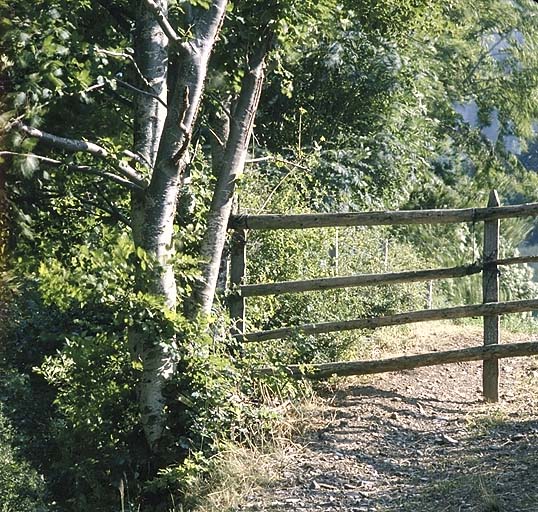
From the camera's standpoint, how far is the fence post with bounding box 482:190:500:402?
8.05 m

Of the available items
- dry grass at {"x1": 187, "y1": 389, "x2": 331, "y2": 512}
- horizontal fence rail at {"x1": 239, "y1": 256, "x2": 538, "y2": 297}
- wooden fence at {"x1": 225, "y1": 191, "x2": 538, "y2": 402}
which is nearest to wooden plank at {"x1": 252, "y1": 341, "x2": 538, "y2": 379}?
wooden fence at {"x1": 225, "y1": 191, "x2": 538, "y2": 402}

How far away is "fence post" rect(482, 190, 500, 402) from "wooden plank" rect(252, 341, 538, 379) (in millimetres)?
99

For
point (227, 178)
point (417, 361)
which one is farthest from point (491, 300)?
point (227, 178)

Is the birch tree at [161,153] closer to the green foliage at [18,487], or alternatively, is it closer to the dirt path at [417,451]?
the green foliage at [18,487]

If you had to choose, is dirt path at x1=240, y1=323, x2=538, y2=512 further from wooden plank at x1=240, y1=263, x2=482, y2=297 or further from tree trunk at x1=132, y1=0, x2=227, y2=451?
tree trunk at x1=132, y1=0, x2=227, y2=451

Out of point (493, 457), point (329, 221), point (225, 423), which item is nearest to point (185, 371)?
point (225, 423)

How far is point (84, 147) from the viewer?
261 inches

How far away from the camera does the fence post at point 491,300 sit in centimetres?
805

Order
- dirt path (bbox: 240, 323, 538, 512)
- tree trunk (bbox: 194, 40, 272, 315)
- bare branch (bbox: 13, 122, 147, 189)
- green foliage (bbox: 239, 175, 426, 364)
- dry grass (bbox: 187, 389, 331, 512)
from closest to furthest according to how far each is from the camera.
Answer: dirt path (bbox: 240, 323, 538, 512) → bare branch (bbox: 13, 122, 147, 189) → dry grass (bbox: 187, 389, 331, 512) → tree trunk (bbox: 194, 40, 272, 315) → green foliage (bbox: 239, 175, 426, 364)

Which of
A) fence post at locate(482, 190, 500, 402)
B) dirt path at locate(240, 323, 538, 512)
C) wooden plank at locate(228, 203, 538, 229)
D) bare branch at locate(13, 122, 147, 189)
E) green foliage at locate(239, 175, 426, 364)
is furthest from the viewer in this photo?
green foliage at locate(239, 175, 426, 364)

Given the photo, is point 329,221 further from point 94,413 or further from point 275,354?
point 94,413

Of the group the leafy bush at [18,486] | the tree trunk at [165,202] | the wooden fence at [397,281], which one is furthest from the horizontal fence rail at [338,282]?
the leafy bush at [18,486]

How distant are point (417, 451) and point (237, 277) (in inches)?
84.2

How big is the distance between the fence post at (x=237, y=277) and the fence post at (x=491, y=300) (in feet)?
6.57
